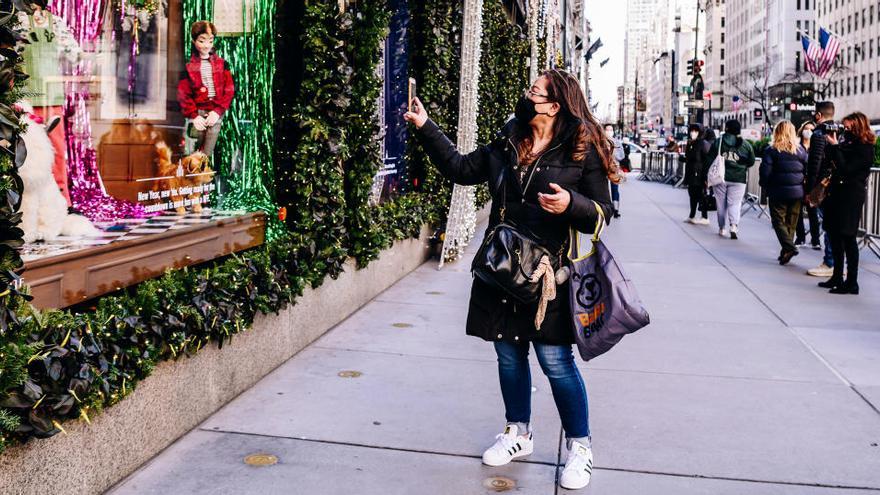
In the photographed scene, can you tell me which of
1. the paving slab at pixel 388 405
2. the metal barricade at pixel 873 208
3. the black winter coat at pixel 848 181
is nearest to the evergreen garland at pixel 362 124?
the paving slab at pixel 388 405

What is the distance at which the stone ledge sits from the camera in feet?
12.0

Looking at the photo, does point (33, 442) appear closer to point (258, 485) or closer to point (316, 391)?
point (258, 485)

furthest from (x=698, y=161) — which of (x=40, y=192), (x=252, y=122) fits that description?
(x=40, y=192)

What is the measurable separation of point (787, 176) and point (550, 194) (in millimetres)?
9632

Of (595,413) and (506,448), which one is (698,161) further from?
(506,448)

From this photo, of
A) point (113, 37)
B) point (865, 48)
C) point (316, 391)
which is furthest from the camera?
point (865, 48)

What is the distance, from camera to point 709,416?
555cm

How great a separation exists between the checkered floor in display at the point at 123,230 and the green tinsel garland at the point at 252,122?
41 centimetres

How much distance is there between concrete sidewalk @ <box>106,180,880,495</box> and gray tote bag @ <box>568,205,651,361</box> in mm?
734

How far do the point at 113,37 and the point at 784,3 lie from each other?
137416 mm

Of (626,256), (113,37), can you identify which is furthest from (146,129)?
(626,256)

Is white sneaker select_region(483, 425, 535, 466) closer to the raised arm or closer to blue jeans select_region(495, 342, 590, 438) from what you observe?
blue jeans select_region(495, 342, 590, 438)

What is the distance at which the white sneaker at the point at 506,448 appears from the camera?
464cm

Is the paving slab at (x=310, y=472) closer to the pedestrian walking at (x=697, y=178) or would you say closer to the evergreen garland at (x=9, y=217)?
the evergreen garland at (x=9, y=217)
